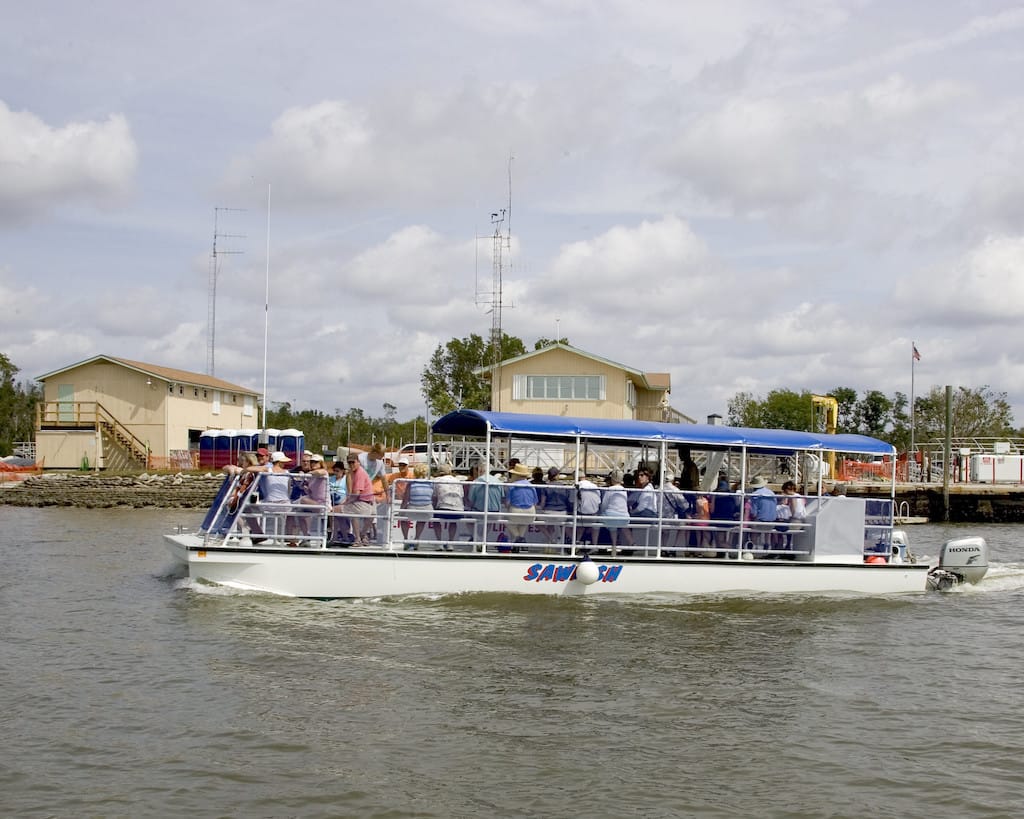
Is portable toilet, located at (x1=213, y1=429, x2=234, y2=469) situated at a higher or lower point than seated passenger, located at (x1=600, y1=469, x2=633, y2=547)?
higher

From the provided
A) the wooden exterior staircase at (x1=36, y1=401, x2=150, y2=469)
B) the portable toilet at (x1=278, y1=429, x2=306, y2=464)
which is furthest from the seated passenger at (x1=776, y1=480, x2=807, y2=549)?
the wooden exterior staircase at (x1=36, y1=401, x2=150, y2=469)

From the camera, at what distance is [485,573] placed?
16.3 metres

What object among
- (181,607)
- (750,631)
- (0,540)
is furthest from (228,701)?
(0,540)

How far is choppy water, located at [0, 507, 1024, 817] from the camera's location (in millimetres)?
8625

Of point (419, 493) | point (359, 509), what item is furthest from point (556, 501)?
point (359, 509)

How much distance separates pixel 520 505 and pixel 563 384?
34578 mm

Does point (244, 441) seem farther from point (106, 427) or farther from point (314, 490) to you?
point (314, 490)

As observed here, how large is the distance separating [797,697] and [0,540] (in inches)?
920

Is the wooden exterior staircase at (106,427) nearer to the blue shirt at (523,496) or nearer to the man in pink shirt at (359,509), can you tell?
the man in pink shirt at (359,509)

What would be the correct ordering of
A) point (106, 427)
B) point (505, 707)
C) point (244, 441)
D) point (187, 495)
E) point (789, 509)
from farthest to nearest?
point (106, 427) → point (244, 441) → point (187, 495) → point (789, 509) → point (505, 707)

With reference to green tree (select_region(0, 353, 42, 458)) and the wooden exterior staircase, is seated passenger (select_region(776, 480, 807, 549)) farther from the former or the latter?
green tree (select_region(0, 353, 42, 458))

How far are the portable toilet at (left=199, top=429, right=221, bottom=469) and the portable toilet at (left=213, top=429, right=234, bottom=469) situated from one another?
0.13 meters

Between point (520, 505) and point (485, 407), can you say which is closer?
point (520, 505)

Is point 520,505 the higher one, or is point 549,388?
point 549,388
